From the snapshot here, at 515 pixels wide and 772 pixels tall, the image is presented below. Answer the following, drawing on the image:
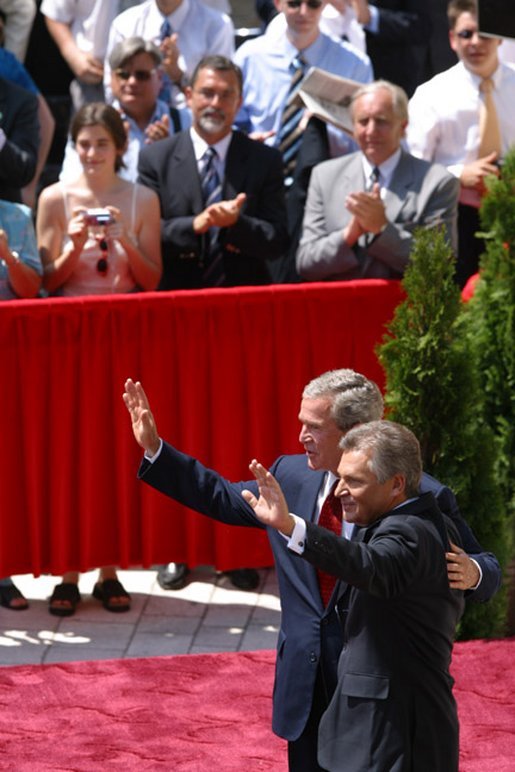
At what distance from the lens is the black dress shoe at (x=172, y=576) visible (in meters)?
8.34

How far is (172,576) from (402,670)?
392 cm

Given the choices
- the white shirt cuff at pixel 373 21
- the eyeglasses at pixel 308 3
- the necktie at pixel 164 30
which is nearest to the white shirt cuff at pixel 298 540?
the eyeglasses at pixel 308 3

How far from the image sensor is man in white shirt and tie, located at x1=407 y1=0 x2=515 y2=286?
948 cm

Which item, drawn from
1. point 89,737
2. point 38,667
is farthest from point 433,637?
point 38,667

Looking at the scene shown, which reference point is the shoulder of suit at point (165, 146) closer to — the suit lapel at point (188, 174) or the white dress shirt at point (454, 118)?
the suit lapel at point (188, 174)

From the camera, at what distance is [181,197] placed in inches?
344

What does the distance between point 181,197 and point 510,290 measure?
215 centimetres

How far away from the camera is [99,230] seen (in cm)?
818

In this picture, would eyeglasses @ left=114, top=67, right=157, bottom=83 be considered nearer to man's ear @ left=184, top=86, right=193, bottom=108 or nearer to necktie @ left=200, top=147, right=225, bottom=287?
man's ear @ left=184, top=86, right=193, bottom=108

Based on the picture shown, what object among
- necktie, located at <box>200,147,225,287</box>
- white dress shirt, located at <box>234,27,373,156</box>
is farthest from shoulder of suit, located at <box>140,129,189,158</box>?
white dress shirt, located at <box>234,27,373,156</box>

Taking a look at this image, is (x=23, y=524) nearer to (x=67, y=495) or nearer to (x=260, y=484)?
(x=67, y=495)

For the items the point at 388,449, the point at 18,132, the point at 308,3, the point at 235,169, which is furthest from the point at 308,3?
the point at 388,449

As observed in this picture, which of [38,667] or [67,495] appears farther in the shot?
[67,495]

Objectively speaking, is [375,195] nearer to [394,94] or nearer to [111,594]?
[394,94]
